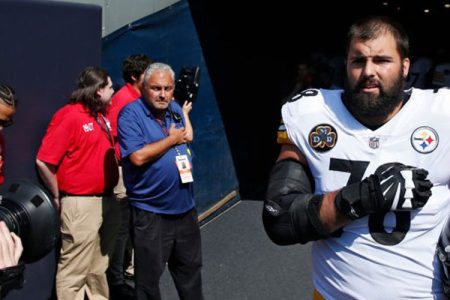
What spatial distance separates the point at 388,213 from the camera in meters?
2.03

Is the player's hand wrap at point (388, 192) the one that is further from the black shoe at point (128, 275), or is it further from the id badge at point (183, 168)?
the black shoe at point (128, 275)

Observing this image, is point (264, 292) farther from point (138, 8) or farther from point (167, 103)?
point (138, 8)

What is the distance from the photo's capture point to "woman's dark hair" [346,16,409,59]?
208 cm

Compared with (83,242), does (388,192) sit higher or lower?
higher

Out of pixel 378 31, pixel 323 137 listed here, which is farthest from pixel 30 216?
pixel 378 31

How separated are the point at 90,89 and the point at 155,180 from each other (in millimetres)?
880

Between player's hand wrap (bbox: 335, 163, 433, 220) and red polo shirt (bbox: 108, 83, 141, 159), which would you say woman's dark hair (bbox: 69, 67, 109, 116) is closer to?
red polo shirt (bbox: 108, 83, 141, 159)

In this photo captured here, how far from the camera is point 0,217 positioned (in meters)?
2.39

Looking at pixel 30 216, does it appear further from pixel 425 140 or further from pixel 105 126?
pixel 105 126

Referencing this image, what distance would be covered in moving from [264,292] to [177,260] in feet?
3.54

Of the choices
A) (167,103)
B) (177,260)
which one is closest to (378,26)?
(167,103)

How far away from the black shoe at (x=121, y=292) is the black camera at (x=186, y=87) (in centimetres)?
159

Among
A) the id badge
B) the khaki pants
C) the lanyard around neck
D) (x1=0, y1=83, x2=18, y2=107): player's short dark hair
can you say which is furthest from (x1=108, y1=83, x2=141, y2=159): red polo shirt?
(x1=0, y1=83, x2=18, y2=107): player's short dark hair

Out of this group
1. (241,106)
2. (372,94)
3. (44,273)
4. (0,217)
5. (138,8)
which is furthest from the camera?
(241,106)
